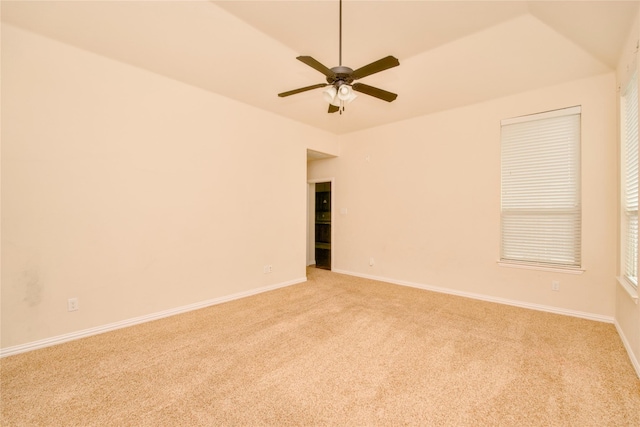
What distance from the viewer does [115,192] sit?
9.77 ft

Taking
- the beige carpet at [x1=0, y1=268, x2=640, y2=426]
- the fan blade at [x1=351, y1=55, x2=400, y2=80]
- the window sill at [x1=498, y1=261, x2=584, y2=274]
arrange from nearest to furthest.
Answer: the beige carpet at [x1=0, y1=268, x2=640, y2=426], the fan blade at [x1=351, y1=55, x2=400, y2=80], the window sill at [x1=498, y1=261, x2=584, y2=274]

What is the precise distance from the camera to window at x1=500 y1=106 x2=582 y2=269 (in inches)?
133

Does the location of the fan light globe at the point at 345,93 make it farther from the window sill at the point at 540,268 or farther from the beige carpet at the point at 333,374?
the window sill at the point at 540,268

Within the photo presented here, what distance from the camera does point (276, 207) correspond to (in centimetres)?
462

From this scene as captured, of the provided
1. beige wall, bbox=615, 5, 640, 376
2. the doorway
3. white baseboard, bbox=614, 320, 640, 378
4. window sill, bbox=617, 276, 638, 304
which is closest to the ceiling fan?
beige wall, bbox=615, 5, 640, 376

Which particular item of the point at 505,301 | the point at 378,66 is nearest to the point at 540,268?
the point at 505,301

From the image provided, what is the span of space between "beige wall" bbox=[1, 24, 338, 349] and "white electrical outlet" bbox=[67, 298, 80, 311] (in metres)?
0.04

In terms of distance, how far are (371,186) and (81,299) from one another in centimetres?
444

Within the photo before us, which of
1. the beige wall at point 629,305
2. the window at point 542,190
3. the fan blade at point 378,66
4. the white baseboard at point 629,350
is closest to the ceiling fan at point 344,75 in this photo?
the fan blade at point 378,66

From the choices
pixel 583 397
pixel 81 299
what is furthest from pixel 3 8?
pixel 583 397

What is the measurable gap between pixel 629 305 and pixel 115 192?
16.9 feet

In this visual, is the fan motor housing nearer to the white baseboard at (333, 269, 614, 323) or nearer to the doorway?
the white baseboard at (333, 269, 614, 323)

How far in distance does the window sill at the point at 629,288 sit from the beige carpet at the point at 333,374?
1.75 ft

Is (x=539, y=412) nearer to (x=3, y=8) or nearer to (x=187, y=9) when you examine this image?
(x=187, y=9)
